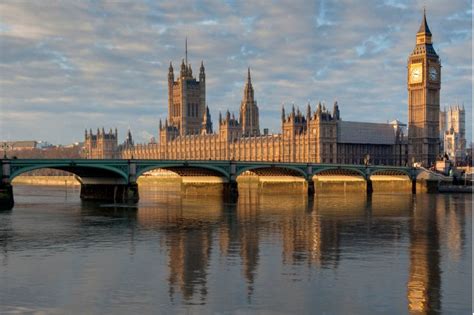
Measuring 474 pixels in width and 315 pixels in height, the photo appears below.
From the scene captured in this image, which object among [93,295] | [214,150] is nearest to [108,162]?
[93,295]

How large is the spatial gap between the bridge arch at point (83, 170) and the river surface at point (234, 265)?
1454cm

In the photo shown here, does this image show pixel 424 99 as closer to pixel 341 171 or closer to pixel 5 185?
pixel 341 171

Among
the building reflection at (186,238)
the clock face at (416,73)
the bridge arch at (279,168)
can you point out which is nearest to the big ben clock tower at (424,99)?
the clock face at (416,73)

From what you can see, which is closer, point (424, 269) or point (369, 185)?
point (424, 269)

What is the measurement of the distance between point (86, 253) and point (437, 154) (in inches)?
5480

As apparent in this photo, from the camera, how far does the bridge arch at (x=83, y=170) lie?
7019cm

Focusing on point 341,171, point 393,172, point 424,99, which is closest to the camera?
point 341,171

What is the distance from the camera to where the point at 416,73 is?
161 meters

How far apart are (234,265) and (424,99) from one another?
13805 centimetres

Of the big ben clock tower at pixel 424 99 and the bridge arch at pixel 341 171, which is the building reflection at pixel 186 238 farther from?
the big ben clock tower at pixel 424 99

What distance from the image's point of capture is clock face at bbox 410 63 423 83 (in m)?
160

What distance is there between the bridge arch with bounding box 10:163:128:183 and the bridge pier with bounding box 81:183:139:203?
1138 mm

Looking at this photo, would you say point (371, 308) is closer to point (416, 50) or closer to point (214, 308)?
point (214, 308)

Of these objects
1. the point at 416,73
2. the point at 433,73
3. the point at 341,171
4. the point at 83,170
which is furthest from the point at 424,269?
the point at 433,73
